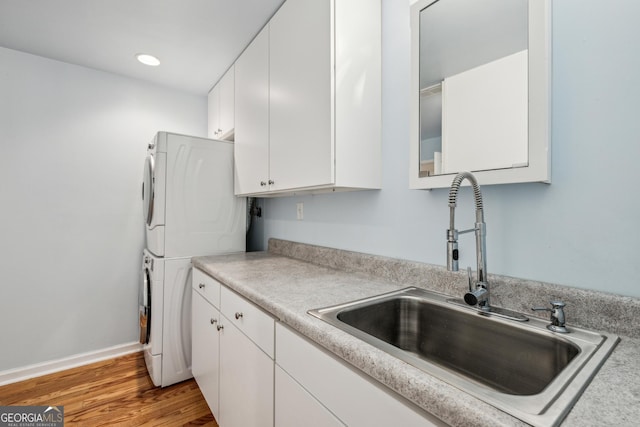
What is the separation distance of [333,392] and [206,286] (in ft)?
3.93

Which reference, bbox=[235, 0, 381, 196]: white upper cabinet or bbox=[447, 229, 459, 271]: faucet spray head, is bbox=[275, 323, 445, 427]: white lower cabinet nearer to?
bbox=[447, 229, 459, 271]: faucet spray head

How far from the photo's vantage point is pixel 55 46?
6.85 feet

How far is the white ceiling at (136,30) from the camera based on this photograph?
1669 millimetres

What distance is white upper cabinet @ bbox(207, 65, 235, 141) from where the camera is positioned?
7.41 feet

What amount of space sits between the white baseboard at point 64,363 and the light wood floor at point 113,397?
0.05 m

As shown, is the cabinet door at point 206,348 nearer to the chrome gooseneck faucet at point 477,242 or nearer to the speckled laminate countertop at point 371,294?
the speckled laminate countertop at point 371,294

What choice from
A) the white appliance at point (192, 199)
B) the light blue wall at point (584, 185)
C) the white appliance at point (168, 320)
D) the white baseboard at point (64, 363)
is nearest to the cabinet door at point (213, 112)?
the white appliance at point (192, 199)

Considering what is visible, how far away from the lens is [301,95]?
1.42 meters

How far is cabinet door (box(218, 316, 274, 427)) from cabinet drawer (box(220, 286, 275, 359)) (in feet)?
0.10

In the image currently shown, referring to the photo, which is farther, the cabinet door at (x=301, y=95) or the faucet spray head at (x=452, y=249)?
the cabinet door at (x=301, y=95)

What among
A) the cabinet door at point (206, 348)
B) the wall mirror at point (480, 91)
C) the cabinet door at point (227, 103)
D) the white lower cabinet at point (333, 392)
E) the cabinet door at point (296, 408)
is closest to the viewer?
the white lower cabinet at point (333, 392)

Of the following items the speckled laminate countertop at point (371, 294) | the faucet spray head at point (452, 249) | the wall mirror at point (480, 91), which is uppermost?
the wall mirror at point (480, 91)

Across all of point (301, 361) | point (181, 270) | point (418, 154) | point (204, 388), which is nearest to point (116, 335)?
point (181, 270)

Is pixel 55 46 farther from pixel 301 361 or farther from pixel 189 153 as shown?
pixel 301 361
